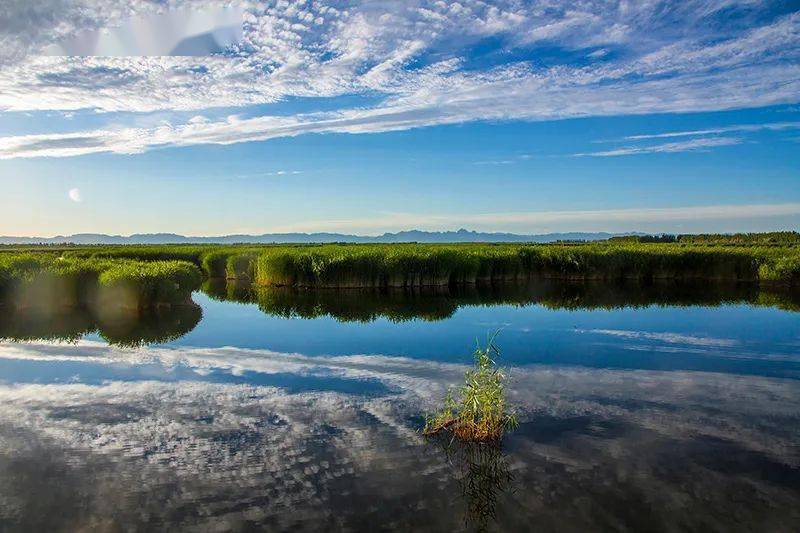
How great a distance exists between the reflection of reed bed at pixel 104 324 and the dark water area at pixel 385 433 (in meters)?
0.23

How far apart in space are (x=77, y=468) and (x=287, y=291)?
25.0 meters

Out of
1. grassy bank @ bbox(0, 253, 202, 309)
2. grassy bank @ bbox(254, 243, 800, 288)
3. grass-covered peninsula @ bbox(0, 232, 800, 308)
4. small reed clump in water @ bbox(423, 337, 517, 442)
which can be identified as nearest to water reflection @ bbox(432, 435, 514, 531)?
small reed clump in water @ bbox(423, 337, 517, 442)

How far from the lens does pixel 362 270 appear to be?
33.3 metres

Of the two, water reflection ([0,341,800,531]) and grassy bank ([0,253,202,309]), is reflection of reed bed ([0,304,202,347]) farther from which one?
water reflection ([0,341,800,531])

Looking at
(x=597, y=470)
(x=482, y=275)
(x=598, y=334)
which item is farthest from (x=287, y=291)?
Result: (x=597, y=470)

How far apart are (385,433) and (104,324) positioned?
1491 centimetres

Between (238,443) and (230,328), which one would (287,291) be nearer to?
(230,328)

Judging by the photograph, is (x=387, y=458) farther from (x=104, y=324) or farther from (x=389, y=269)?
(x=389, y=269)

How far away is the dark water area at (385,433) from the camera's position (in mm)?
6613

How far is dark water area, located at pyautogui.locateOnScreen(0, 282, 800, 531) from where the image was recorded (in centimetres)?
661

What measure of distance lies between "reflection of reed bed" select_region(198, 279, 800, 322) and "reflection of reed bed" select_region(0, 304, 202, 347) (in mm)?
3855

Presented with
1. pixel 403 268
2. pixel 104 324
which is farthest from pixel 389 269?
pixel 104 324

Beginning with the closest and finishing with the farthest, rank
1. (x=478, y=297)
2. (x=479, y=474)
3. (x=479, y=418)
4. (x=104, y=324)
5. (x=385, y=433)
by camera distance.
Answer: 1. (x=479, y=474)
2. (x=385, y=433)
3. (x=479, y=418)
4. (x=104, y=324)
5. (x=478, y=297)

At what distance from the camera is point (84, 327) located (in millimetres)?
19828
